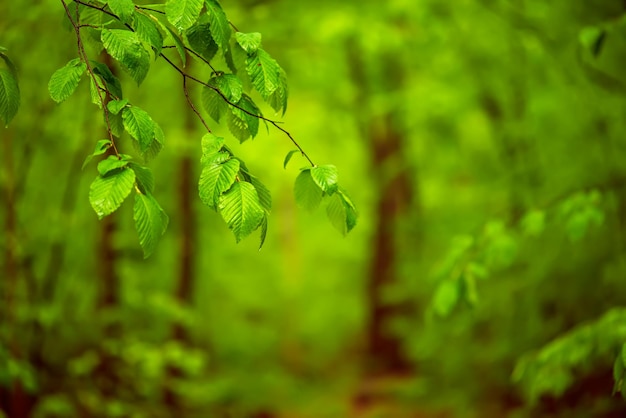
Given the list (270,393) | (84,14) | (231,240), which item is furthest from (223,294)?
(84,14)

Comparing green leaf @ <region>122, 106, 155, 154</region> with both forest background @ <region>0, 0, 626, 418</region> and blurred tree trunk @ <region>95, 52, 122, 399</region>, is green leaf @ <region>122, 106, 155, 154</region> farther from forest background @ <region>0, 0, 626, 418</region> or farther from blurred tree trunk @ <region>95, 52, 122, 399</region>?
blurred tree trunk @ <region>95, 52, 122, 399</region>

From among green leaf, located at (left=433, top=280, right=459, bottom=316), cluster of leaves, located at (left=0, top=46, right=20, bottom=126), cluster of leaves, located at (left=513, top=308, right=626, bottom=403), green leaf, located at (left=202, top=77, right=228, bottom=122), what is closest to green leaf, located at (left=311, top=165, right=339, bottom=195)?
green leaf, located at (left=202, top=77, right=228, bottom=122)

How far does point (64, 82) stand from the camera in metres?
1.55

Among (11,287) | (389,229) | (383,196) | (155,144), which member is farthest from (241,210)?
(383,196)

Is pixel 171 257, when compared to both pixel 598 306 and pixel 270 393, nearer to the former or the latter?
pixel 270 393

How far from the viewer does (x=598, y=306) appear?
5.54 meters

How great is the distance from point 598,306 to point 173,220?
249 inches

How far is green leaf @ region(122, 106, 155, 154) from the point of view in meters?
1.54

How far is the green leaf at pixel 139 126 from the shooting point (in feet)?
5.06

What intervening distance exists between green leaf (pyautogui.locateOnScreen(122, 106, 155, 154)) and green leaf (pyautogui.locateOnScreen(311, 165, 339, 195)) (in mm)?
493

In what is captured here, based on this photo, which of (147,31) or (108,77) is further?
(108,77)

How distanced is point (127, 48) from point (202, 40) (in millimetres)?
270

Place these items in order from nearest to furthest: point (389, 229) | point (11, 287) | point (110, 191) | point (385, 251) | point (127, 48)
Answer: point (110, 191), point (127, 48), point (11, 287), point (389, 229), point (385, 251)

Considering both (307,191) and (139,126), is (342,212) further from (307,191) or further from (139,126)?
(139,126)
